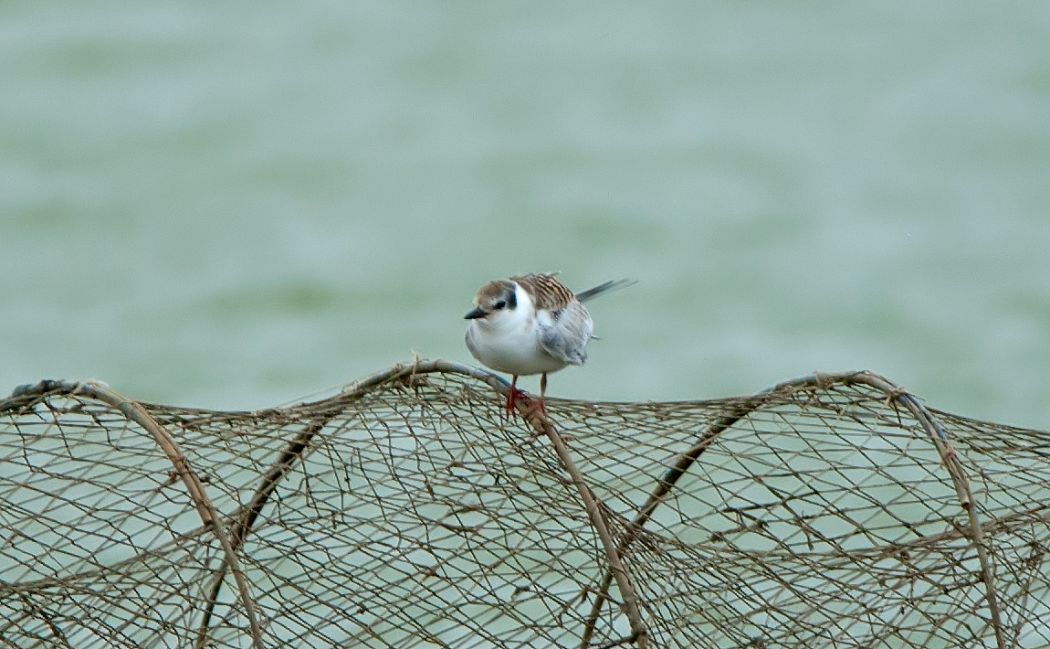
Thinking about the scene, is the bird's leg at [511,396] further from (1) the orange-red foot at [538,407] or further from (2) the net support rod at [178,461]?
(2) the net support rod at [178,461]

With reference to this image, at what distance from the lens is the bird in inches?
152

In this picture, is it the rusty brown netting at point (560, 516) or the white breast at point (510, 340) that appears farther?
the white breast at point (510, 340)

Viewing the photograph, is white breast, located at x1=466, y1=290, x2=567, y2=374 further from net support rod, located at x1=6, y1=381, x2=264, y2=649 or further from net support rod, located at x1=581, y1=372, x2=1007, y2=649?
net support rod, located at x1=6, y1=381, x2=264, y2=649

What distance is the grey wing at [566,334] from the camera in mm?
3959

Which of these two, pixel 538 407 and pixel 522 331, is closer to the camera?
pixel 538 407

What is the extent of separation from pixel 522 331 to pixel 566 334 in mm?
174

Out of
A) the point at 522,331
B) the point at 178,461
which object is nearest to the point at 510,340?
the point at 522,331

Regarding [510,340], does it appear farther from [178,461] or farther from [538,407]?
[178,461]

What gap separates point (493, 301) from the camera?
12.6ft

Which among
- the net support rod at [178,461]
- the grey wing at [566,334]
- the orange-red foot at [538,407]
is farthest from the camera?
the grey wing at [566,334]

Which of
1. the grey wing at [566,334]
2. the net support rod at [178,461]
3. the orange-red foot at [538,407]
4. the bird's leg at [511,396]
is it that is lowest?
the net support rod at [178,461]

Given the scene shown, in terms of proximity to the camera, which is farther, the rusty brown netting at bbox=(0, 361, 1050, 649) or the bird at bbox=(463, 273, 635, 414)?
the bird at bbox=(463, 273, 635, 414)

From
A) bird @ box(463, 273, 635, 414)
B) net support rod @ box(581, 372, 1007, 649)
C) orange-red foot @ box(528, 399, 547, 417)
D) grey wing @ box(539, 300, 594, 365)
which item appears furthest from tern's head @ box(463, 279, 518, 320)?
net support rod @ box(581, 372, 1007, 649)

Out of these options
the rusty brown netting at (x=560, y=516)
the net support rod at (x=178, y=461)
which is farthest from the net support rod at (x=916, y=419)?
the net support rod at (x=178, y=461)
